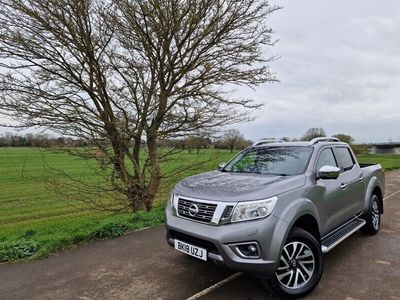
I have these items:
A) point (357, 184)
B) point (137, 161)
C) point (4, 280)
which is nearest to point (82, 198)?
point (137, 161)

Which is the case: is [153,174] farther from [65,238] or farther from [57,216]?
[57,216]

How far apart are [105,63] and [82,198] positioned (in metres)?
3.54

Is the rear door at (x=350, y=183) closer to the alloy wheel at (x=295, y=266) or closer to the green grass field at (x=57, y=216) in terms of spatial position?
the alloy wheel at (x=295, y=266)

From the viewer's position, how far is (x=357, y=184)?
515 centimetres

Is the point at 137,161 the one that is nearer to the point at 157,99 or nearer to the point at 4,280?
the point at 157,99

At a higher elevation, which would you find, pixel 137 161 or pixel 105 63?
pixel 105 63

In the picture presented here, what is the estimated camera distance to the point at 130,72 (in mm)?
8352

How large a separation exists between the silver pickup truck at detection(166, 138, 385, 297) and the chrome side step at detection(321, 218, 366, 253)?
0.06ft

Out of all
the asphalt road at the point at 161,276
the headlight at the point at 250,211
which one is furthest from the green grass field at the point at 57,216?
the headlight at the point at 250,211

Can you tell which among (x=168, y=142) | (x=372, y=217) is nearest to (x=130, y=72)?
(x=168, y=142)

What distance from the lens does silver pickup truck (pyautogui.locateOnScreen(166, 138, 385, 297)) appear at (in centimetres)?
312

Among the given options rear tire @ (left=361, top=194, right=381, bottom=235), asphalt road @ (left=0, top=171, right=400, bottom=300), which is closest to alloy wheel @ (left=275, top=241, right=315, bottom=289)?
asphalt road @ (left=0, top=171, right=400, bottom=300)

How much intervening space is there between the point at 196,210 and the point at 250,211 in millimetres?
621

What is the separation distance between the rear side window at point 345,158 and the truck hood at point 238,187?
5.41ft
